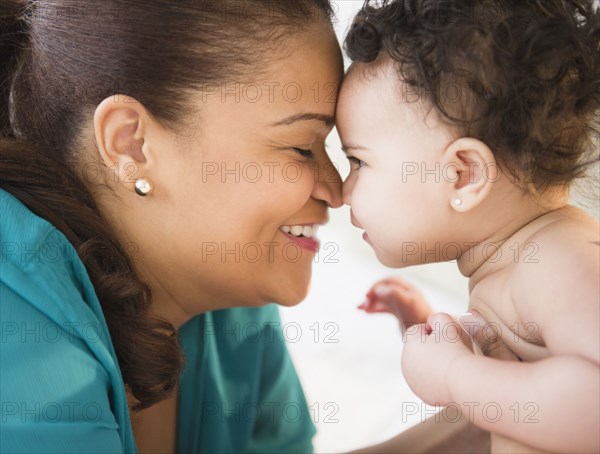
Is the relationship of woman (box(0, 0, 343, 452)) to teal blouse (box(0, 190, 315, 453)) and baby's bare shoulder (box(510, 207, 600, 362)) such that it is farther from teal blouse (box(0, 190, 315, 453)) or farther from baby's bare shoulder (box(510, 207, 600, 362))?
baby's bare shoulder (box(510, 207, 600, 362))

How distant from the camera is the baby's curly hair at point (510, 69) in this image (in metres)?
1.09

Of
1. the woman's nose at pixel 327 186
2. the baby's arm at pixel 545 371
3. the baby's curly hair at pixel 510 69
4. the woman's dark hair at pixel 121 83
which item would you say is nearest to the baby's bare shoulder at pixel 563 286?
the baby's arm at pixel 545 371

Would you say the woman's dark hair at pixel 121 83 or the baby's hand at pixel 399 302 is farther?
the baby's hand at pixel 399 302

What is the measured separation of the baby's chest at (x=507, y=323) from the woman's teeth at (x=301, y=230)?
0.37m

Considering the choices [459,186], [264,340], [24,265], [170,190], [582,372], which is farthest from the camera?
[264,340]

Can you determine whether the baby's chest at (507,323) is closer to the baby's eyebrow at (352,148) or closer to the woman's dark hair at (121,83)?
the baby's eyebrow at (352,148)

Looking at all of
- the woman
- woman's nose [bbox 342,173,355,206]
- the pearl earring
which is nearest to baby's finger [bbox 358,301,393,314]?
the woman

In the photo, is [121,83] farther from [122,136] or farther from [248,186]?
[248,186]

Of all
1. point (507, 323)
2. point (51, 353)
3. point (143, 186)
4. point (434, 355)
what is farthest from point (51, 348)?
point (507, 323)

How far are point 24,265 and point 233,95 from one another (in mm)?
404

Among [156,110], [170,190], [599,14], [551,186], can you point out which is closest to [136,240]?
[170,190]

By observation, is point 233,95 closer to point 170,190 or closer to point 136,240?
point 170,190

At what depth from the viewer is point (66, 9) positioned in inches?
50.1

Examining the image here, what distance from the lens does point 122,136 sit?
1.27 m
